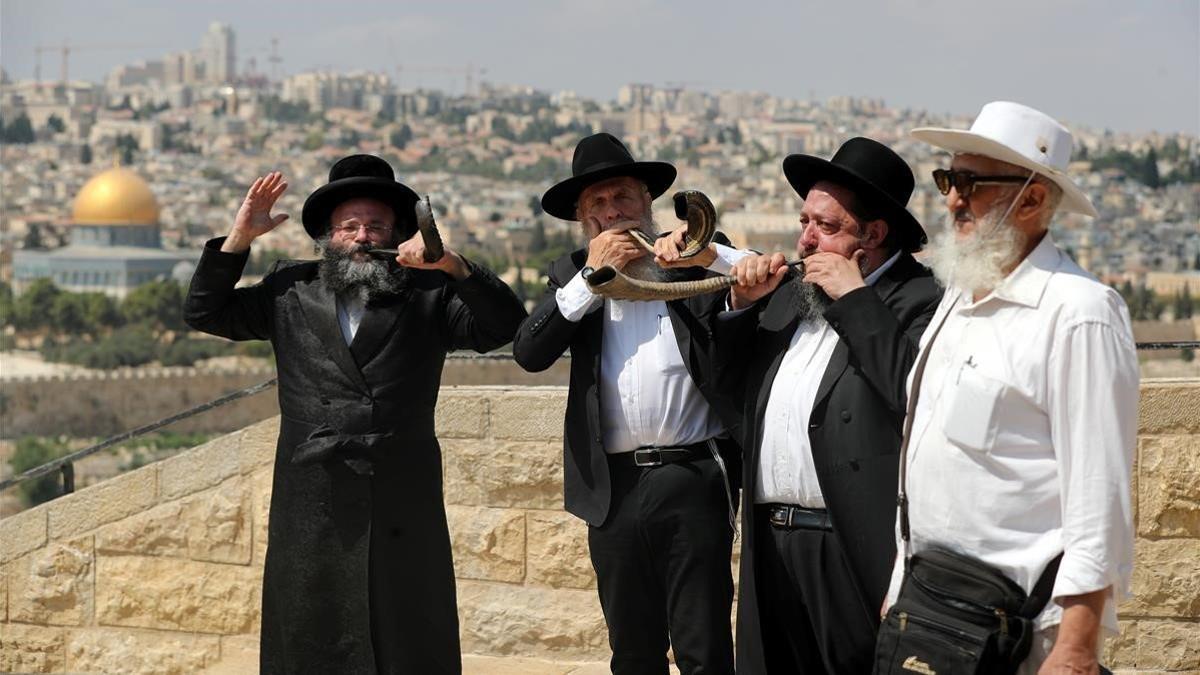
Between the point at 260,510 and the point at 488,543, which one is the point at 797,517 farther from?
the point at 260,510

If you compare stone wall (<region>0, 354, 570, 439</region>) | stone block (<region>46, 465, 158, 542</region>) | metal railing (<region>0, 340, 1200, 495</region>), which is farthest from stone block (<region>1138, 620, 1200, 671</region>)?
stone wall (<region>0, 354, 570, 439</region>)

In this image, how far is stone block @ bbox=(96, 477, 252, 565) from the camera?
5.78 m

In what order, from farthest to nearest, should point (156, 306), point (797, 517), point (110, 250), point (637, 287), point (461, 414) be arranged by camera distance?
point (110, 250), point (156, 306), point (461, 414), point (637, 287), point (797, 517)

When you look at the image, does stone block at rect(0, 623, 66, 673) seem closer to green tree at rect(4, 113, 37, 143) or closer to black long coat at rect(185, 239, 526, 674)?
black long coat at rect(185, 239, 526, 674)

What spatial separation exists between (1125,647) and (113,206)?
11494cm

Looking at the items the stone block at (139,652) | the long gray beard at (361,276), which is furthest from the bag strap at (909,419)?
the stone block at (139,652)

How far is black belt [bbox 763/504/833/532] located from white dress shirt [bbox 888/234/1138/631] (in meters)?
0.43

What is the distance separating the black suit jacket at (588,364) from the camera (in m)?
3.71

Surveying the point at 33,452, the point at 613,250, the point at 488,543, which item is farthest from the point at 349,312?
the point at 33,452

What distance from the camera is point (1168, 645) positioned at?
498 centimetres

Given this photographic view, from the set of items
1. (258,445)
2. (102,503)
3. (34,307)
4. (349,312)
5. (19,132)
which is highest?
(19,132)

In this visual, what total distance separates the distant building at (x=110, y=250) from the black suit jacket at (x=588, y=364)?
106905 millimetres

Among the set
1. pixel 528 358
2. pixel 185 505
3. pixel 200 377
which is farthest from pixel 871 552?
Result: pixel 200 377

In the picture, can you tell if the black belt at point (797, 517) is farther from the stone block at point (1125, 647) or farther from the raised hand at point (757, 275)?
the stone block at point (1125, 647)
